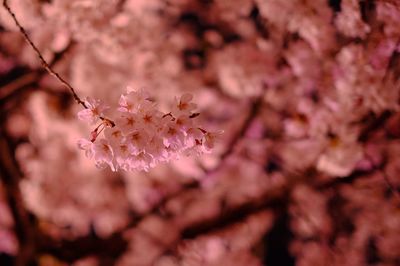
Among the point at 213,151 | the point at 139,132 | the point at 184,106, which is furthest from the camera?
the point at 213,151

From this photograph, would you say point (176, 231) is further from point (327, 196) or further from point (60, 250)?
point (327, 196)

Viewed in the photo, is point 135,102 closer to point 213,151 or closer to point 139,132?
point 139,132

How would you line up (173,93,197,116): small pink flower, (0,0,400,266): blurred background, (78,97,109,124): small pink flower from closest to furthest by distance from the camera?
(78,97,109,124): small pink flower < (173,93,197,116): small pink flower < (0,0,400,266): blurred background

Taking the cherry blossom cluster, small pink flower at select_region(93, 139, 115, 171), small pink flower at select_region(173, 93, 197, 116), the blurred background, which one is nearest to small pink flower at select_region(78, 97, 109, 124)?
the cherry blossom cluster

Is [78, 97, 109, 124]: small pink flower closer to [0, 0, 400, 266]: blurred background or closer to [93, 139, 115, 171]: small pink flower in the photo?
[93, 139, 115, 171]: small pink flower

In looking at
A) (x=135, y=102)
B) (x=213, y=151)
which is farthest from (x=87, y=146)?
(x=213, y=151)

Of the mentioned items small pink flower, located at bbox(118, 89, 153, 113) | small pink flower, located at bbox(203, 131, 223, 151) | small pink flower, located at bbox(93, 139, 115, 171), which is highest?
small pink flower, located at bbox(118, 89, 153, 113)
